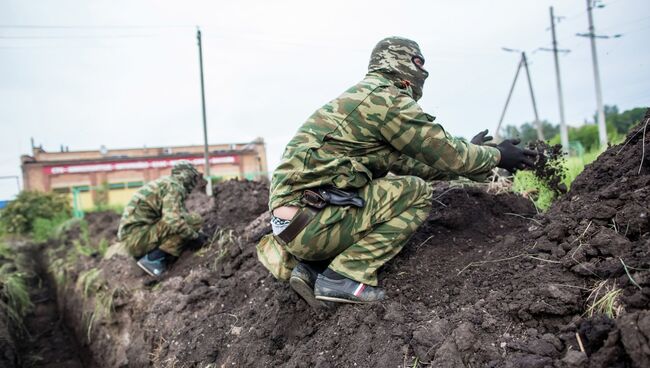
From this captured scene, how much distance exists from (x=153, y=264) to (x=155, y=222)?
1.64 ft

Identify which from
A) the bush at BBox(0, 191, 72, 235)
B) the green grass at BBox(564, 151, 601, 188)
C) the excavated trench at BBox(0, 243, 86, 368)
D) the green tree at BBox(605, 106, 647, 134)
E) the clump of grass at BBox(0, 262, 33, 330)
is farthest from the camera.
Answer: the bush at BBox(0, 191, 72, 235)

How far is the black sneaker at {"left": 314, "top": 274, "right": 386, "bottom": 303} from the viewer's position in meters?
2.49

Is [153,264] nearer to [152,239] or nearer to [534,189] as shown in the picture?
[152,239]

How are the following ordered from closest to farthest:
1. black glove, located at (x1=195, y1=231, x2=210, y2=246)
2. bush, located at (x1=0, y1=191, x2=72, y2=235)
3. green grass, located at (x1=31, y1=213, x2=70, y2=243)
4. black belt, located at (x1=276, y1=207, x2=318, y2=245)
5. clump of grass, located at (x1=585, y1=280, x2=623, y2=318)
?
clump of grass, located at (x1=585, y1=280, x2=623, y2=318)
black belt, located at (x1=276, y1=207, x2=318, y2=245)
black glove, located at (x1=195, y1=231, x2=210, y2=246)
green grass, located at (x1=31, y1=213, x2=70, y2=243)
bush, located at (x1=0, y1=191, x2=72, y2=235)

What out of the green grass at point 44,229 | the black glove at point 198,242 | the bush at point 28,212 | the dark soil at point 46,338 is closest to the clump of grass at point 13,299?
the dark soil at point 46,338

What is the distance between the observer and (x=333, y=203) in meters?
2.49

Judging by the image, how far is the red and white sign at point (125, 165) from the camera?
26.3 m

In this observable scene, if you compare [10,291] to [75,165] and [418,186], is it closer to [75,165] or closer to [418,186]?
[418,186]

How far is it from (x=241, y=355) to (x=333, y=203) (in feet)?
3.58

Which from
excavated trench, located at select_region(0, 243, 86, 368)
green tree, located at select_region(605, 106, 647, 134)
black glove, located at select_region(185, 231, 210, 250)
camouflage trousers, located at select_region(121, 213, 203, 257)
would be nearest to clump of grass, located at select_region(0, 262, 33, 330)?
excavated trench, located at select_region(0, 243, 86, 368)

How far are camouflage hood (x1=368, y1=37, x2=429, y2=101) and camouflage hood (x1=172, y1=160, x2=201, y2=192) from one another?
3.48 meters

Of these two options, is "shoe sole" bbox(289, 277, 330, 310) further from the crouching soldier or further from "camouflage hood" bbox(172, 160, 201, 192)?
"camouflage hood" bbox(172, 160, 201, 192)

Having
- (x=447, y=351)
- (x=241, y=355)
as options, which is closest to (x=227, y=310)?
(x=241, y=355)

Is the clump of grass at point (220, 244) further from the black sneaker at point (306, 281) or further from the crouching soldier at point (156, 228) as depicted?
the black sneaker at point (306, 281)
